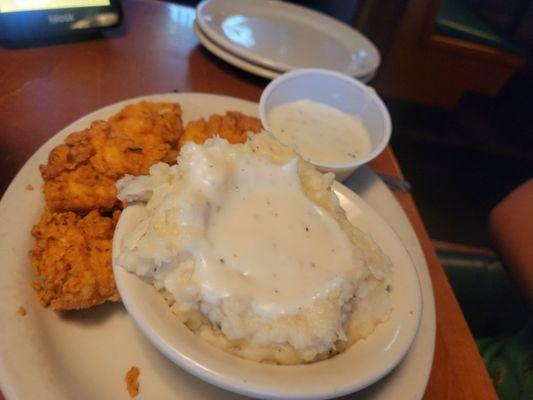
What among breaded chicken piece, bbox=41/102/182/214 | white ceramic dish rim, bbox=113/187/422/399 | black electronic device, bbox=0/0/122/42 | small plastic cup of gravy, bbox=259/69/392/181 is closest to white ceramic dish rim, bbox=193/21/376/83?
small plastic cup of gravy, bbox=259/69/392/181

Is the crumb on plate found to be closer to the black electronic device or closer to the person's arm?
the black electronic device

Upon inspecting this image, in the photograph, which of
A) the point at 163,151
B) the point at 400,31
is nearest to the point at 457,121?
the point at 400,31

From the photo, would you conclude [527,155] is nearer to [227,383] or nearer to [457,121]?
[457,121]

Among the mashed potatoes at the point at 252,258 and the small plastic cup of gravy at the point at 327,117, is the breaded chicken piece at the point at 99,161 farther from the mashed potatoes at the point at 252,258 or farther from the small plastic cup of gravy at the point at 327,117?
the small plastic cup of gravy at the point at 327,117

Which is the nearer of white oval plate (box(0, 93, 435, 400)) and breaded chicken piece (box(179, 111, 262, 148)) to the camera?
white oval plate (box(0, 93, 435, 400))

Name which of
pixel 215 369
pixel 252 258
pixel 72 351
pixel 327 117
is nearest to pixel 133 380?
pixel 72 351

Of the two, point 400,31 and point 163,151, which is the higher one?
point 163,151
